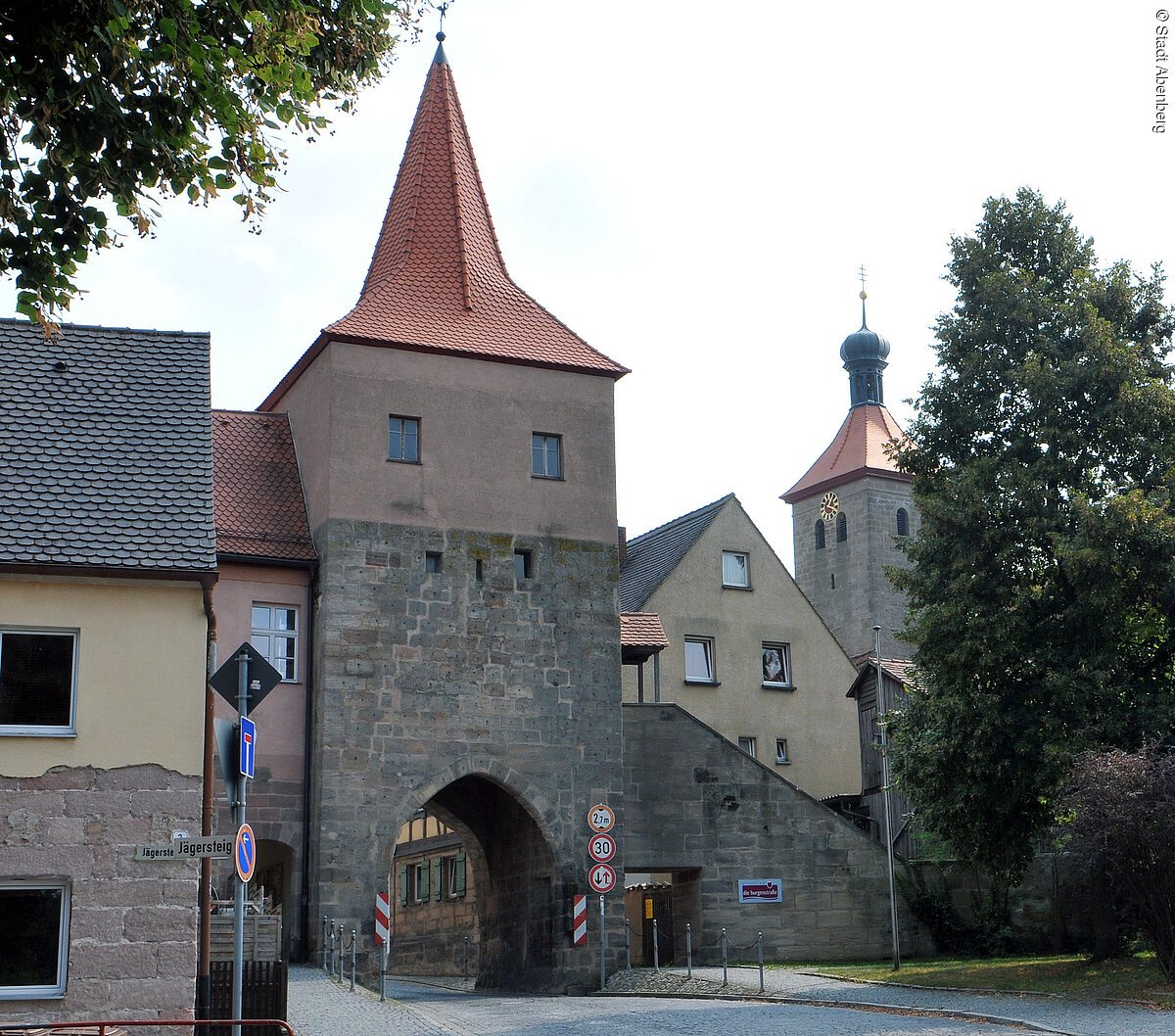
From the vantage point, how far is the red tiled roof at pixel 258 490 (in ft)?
89.5

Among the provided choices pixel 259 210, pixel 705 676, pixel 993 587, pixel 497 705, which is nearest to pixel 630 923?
pixel 497 705

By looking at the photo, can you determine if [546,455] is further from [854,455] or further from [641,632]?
[854,455]

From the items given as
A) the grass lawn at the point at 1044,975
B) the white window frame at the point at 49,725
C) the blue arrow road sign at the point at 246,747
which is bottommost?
the grass lawn at the point at 1044,975

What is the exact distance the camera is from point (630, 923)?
32188 mm

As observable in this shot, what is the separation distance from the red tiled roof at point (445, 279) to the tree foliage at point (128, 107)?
1743cm

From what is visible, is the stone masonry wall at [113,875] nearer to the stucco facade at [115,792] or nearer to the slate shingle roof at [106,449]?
the stucco facade at [115,792]

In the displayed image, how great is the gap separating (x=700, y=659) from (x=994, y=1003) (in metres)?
21.8

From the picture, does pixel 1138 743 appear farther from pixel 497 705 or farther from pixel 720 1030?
pixel 497 705

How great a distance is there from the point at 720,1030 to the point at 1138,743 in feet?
27.7

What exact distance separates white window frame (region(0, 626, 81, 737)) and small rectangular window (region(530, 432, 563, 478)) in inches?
552

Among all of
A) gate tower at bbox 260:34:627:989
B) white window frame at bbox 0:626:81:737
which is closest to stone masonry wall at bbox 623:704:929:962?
gate tower at bbox 260:34:627:989

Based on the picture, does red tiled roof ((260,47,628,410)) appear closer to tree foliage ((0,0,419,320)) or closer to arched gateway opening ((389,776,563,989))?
arched gateway opening ((389,776,563,989))

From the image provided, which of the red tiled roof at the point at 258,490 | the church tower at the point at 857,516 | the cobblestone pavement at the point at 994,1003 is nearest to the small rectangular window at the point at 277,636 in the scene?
the red tiled roof at the point at 258,490

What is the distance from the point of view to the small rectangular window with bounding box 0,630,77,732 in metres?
15.3
